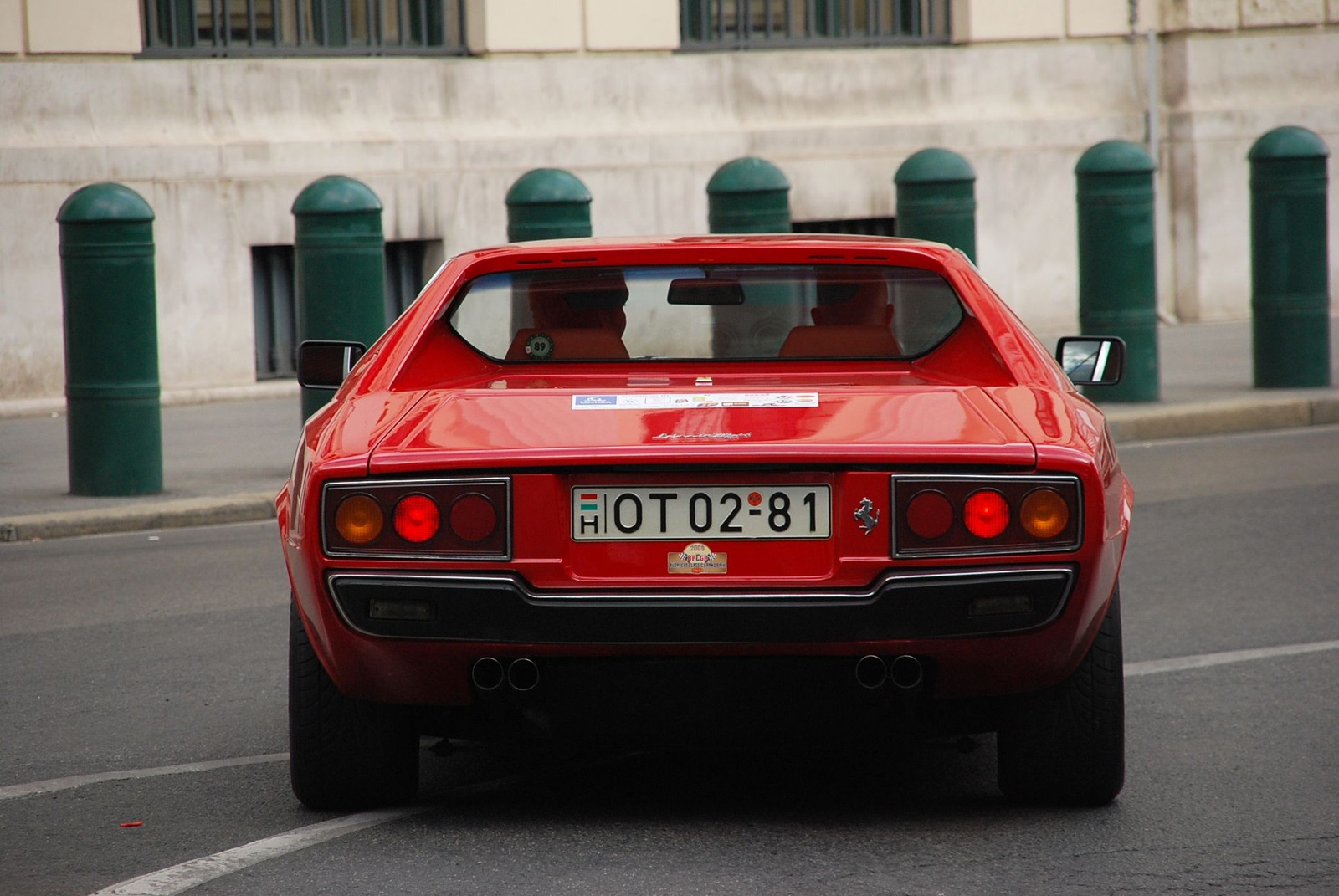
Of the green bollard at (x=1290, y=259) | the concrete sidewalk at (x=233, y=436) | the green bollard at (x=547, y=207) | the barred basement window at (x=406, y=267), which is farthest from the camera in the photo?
the barred basement window at (x=406, y=267)

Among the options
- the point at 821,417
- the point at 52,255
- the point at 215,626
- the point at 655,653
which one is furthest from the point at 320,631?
the point at 52,255

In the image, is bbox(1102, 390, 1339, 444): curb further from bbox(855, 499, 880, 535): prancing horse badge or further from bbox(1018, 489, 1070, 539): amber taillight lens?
bbox(855, 499, 880, 535): prancing horse badge

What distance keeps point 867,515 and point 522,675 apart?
2.37 feet

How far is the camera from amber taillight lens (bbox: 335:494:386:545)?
3949 mm

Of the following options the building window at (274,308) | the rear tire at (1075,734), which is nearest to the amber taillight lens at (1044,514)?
the rear tire at (1075,734)

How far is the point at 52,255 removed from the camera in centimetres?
1416

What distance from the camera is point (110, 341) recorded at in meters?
9.73

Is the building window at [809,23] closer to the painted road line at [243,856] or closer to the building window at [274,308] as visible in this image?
the building window at [274,308]

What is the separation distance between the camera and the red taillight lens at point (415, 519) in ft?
12.9

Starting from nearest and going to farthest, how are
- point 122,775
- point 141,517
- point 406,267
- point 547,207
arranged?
point 122,775
point 141,517
point 547,207
point 406,267

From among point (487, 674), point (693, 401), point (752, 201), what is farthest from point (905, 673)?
point (752, 201)

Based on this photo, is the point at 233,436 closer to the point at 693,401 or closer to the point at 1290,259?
the point at 1290,259

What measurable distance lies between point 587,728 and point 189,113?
Answer: 1179cm

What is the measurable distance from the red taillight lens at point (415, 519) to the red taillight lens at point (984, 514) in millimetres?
1001
